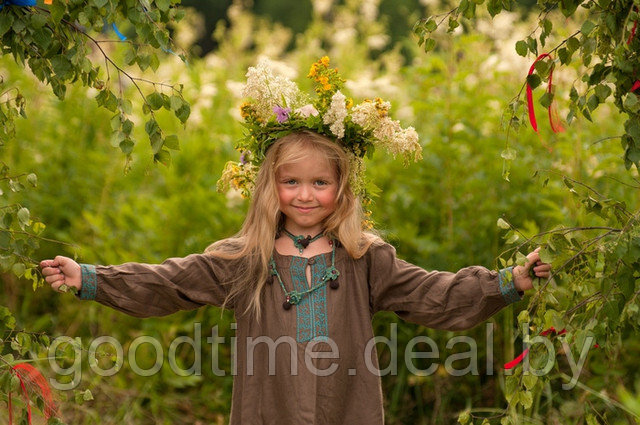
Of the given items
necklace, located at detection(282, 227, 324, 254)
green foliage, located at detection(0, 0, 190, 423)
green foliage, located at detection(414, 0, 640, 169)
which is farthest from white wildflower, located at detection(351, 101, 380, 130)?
green foliage, located at detection(0, 0, 190, 423)

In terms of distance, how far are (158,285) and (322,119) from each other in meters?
0.72

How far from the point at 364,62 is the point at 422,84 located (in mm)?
2926

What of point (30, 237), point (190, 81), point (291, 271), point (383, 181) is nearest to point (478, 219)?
point (383, 181)

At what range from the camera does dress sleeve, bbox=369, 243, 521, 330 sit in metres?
2.65

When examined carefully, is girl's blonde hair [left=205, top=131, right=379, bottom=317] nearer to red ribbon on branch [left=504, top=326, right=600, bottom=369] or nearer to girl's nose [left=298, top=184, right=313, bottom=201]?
girl's nose [left=298, top=184, right=313, bottom=201]

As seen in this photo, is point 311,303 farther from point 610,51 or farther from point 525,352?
point 610,51

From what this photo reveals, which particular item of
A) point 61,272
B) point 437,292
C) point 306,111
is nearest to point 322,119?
point 306,111

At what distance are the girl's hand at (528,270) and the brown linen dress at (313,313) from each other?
0.26ft

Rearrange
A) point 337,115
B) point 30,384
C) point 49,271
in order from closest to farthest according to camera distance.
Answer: point 30,384
point 49,271
point 337,115

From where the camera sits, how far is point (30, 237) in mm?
2381

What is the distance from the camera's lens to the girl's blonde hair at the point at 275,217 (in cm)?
278

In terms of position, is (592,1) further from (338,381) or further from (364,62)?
(364,62)

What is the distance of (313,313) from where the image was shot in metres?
2.75

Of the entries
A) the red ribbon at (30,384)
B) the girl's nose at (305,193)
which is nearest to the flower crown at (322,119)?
the girl's nose at (305,193)
